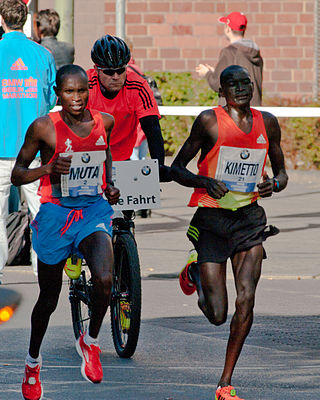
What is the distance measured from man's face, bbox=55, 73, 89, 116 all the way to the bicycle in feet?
3.55

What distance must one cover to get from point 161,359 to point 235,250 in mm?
1003

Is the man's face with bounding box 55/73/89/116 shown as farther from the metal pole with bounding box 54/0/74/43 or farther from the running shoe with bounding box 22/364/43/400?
the metal pole with bounding box 54/0/74/43

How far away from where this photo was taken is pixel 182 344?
731 cm

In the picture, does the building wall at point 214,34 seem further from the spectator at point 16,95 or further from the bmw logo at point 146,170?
the bmw logo at point 146,170

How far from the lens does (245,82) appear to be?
6.23 m

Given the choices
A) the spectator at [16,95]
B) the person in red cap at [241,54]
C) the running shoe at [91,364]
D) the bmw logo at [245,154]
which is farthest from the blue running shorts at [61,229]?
the person in red cap at [241,54]

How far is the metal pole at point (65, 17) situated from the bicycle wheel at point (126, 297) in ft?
18.8

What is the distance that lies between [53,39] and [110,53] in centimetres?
555

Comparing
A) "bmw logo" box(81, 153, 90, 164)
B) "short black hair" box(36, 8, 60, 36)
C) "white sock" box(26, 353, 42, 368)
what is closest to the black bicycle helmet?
"bmw logo" box(81, 153, 90, 164)

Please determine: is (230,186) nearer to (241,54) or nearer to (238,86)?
(238,86)

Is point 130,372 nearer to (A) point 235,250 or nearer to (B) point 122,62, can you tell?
(A) point 235,250

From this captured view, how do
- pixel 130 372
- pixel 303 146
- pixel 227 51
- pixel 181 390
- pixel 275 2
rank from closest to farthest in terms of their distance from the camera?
pixel 181 390, pixel 130 372, pixel 227 51, pixel 303 146, pixel 275 2

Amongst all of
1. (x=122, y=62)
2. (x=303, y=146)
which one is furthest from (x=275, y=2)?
(x=122, y=62)

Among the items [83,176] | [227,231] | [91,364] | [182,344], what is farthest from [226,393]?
[182,344]
